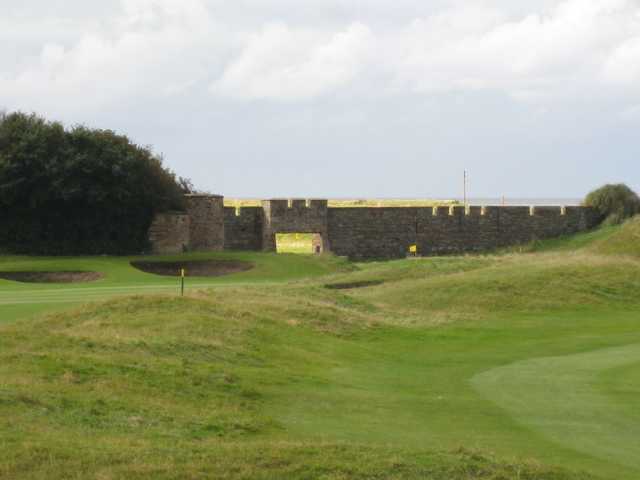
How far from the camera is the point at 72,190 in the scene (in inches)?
1614

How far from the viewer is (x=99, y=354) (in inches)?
614

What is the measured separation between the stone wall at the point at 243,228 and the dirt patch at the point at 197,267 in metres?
6.21

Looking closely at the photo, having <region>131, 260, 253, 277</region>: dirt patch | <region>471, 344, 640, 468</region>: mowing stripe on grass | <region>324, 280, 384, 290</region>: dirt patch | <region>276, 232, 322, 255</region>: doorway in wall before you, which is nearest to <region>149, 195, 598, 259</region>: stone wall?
<region>131, 260, 253, 277</region>: dirt patch

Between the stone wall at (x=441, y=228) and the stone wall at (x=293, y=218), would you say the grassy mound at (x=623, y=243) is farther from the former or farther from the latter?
the stone wall at (x=293, y=218)

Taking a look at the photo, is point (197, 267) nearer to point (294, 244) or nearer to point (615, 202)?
point (615, 202)

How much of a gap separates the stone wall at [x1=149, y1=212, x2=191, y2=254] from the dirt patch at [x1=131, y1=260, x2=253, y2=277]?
12.5ft

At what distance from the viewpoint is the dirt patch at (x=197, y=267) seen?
38897 millimetres

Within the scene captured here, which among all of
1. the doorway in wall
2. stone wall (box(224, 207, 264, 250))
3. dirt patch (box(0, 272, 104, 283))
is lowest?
dirt patch (box(0, 272, 104, 283))

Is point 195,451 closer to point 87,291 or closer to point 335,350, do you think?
point 335,350

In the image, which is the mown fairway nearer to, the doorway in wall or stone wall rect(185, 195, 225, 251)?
stone wall rect(185, 195, 225, 251)

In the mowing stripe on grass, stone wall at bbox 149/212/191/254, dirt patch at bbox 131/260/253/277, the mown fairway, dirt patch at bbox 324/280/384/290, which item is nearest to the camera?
the mown fairway

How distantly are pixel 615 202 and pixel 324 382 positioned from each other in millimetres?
37805

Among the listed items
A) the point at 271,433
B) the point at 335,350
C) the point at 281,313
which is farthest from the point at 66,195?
the point at 271,433

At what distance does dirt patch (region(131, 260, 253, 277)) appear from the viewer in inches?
1531
